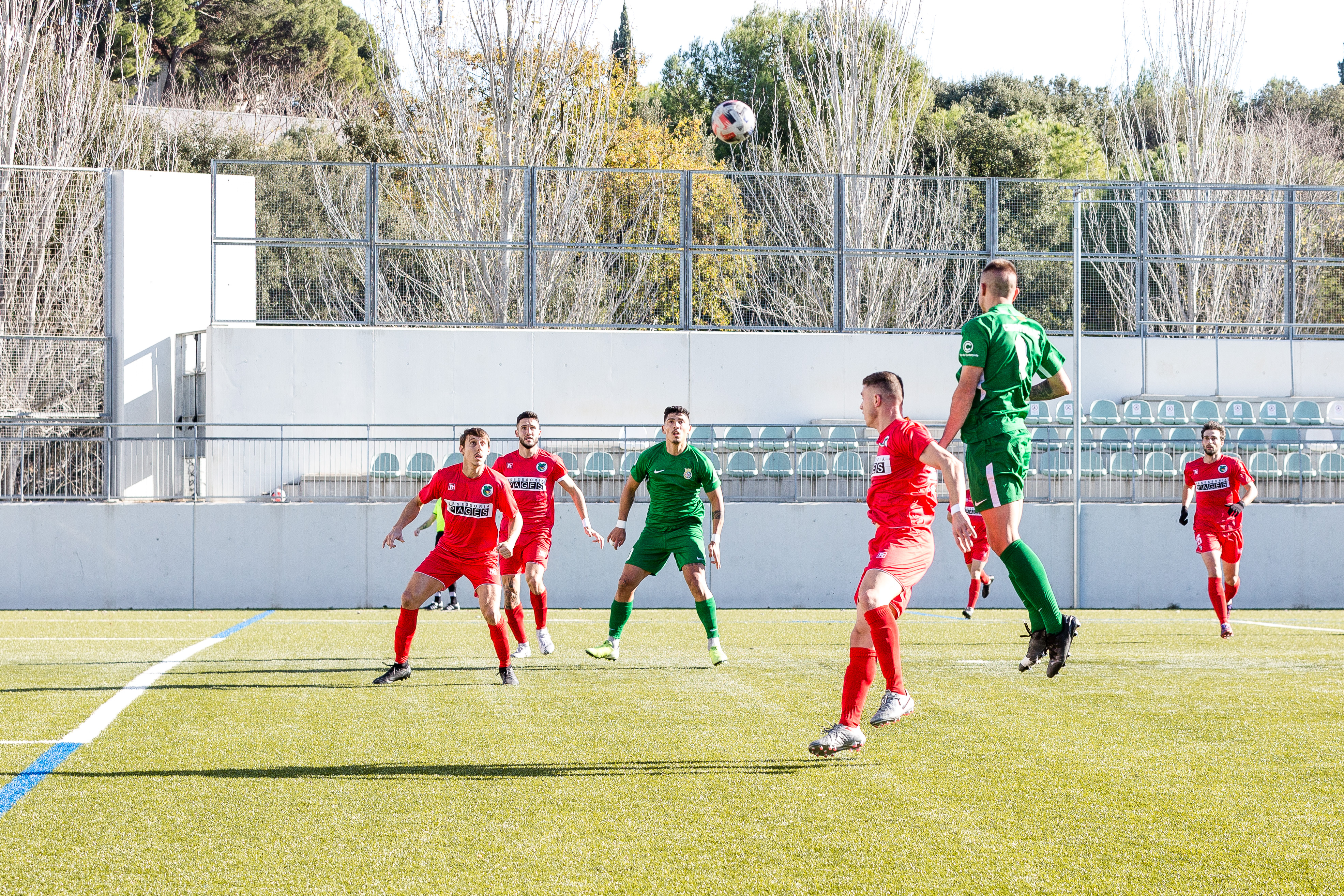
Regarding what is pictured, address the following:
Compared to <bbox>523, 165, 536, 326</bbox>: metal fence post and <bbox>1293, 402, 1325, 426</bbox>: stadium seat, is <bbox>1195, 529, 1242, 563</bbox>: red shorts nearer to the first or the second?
<bbox>1293, 402, 1325, 426</bbox>: stadium seat

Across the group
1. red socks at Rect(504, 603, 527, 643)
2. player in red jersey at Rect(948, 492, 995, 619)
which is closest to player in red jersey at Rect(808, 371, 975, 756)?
player in red jersey at Rect(948, 492, 995, 619)

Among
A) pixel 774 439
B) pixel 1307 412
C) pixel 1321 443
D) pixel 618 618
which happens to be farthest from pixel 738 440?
pixel 1307 412

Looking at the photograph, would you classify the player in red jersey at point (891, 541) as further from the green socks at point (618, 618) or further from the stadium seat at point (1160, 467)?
the stadium seat at point (1160, 467)

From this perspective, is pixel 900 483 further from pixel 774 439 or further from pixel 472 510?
pixel 774 439

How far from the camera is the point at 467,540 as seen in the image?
9164 mm

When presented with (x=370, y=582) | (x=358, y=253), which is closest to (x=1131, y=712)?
(x=370, y=582)

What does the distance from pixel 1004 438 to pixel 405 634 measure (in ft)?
15.0

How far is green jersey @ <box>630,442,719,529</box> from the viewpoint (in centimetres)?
995

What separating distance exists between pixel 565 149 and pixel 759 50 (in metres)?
19.8

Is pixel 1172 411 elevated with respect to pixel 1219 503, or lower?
elevated

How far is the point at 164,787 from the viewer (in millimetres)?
5898

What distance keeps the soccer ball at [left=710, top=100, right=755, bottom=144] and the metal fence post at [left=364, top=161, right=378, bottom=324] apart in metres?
6.08

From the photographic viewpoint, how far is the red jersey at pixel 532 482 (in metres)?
11.2

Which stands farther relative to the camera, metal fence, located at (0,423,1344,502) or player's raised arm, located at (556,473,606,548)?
metal fence, located at (0,423,1344,502)
